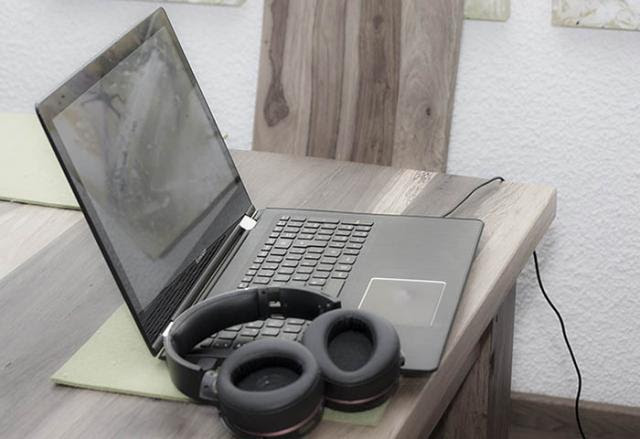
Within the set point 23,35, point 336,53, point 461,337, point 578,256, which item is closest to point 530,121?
point 578,256

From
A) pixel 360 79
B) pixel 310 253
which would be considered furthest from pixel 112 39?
pixel 310 253

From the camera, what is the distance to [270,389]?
0.81m

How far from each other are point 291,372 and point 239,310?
12cm

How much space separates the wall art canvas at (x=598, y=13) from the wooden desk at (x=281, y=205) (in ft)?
1.35

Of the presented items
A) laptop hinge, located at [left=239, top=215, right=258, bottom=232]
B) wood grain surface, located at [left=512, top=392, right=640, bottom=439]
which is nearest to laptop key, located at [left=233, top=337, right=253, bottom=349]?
laptop hinge, located at [left=239, top=215, right=258, bottom=232]

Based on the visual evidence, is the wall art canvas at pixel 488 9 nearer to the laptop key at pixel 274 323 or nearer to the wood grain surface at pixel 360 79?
the wood grain surface at pixel 360 79

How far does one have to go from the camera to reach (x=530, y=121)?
1.64 metres

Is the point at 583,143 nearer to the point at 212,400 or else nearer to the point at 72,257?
the point at 72,257

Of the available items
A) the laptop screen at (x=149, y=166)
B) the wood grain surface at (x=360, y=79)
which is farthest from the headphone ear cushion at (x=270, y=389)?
the wood grain surface at (x=360, y=79)

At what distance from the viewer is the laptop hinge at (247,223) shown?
115 centimetres

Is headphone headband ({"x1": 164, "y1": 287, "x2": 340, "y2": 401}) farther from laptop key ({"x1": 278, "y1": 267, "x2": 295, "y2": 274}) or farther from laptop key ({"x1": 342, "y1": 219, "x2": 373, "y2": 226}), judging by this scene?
laptop key ({"x1": 342, "y1": 219, "x2": 373, "y2": 226})

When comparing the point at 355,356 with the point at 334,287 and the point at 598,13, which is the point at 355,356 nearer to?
the point at 334,287

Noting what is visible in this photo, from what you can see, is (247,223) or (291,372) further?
(247,223)

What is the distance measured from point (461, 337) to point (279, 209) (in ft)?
1.08
